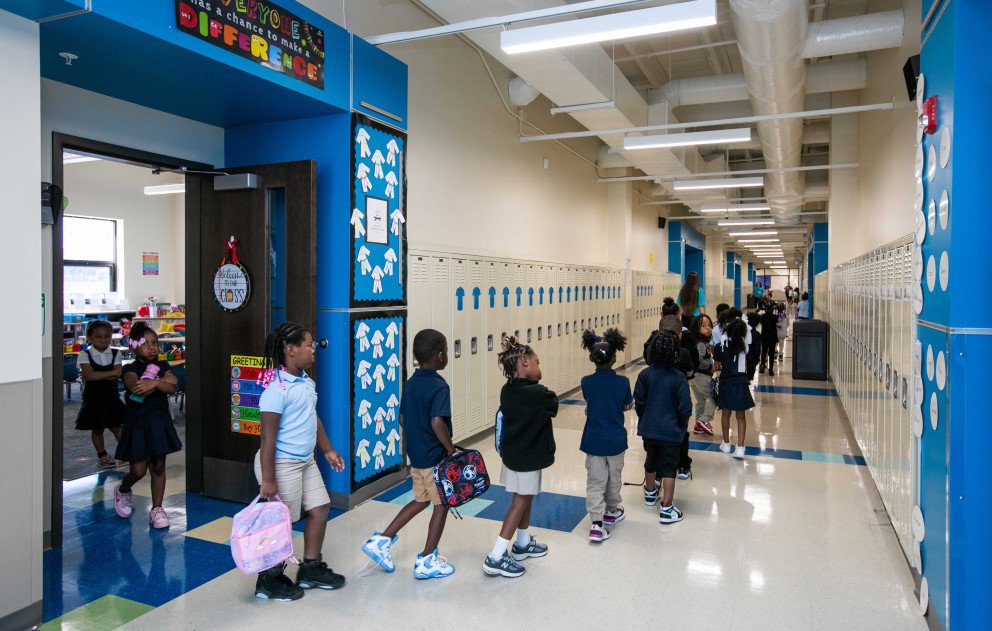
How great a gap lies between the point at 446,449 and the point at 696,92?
21.2ft

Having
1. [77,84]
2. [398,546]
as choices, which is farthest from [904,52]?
[77,84]

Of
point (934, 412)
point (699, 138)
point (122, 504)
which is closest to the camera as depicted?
point (934, 412)

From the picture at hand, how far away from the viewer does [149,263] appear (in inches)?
450

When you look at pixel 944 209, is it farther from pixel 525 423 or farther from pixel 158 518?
pixel 158 518

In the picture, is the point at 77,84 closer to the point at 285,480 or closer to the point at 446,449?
the point at 285,480

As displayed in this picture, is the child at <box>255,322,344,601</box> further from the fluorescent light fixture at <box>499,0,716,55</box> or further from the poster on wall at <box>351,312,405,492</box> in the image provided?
the fluorescent light fixture at <box>499,0,716,55</box>

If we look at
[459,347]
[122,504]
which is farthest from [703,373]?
[122,504]

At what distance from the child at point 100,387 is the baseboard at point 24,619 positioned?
235 centimetres

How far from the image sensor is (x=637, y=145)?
700 cm

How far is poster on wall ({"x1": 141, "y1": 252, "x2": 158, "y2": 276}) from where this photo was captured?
11359 millimetres

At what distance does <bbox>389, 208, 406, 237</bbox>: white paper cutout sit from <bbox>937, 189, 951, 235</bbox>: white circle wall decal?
10.5 ft

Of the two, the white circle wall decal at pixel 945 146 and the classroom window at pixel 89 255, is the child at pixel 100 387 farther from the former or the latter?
the classroom window at pixel 89 255

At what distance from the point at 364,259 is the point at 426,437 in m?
1.60

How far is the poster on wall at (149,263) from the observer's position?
11.4 metres
